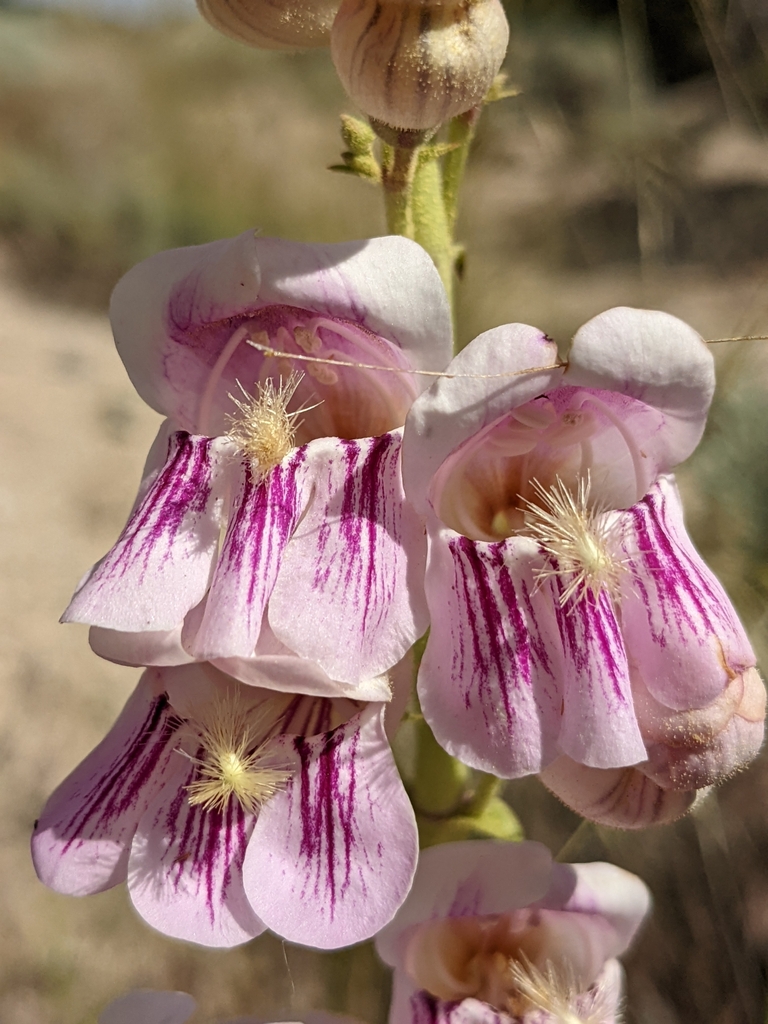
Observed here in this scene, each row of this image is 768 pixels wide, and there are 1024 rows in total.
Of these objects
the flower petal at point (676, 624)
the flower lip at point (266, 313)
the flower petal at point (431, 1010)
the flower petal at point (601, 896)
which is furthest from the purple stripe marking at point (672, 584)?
the flower petal at point (431, 1010)

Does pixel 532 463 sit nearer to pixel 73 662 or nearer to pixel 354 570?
pixel 354 570

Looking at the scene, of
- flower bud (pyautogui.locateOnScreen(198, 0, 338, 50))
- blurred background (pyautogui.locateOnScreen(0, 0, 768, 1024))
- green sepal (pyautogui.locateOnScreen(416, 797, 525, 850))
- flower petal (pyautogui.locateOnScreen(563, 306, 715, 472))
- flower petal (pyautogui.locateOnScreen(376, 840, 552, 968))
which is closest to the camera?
flower petal (pyautogui.locateOnScreen(563, 306, 715, 472))

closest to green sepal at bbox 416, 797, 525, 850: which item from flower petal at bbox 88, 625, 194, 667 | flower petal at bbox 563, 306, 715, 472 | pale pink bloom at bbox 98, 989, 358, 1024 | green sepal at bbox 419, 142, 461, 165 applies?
pale pink bloom at bbox 98, 989, 358, 1024

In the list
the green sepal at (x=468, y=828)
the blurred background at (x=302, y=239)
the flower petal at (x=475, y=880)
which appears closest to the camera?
the flower petal at (x=475, y=880)

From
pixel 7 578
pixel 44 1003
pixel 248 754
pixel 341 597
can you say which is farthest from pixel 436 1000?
pixel 7 578

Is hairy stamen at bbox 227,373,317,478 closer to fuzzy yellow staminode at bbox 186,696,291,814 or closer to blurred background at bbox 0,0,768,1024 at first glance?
fuzzy yellow staminode at bbox 186,696,291,814

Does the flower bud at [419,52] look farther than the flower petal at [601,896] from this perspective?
No

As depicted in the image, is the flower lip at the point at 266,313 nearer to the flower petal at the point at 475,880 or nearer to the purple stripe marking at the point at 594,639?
the purple stripe marking at the point at 594,639
